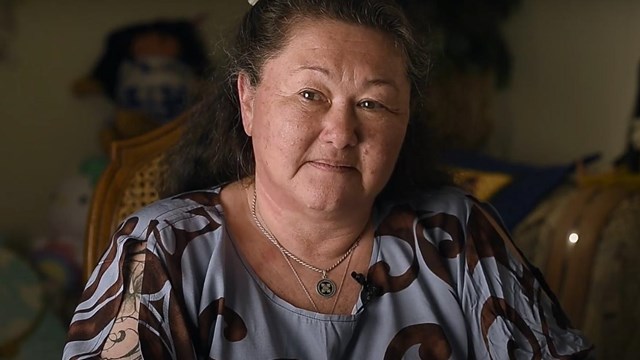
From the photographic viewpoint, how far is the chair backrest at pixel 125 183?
165 cm

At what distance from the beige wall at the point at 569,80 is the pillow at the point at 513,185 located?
688 mm

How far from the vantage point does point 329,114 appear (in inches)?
51.5

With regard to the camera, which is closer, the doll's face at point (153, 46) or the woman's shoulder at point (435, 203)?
the woman's shoulder at point (435, 203)

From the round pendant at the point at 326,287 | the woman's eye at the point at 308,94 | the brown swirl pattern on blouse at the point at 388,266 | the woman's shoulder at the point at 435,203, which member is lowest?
the round pendant at the point at 326,287

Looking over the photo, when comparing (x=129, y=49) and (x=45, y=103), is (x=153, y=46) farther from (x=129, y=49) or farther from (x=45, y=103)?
(x=45, y=103)

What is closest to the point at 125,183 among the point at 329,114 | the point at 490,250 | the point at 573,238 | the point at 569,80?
the point at 329,114

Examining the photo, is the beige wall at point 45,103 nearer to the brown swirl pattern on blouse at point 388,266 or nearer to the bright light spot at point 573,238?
the bright light spot at point 573,238

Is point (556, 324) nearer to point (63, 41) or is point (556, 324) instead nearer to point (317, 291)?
point (317, 291)

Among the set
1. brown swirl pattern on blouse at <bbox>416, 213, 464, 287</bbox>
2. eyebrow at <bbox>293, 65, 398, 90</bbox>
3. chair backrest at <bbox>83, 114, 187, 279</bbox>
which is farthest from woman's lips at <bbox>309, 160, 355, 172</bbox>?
chair backrest at <bbox>83, 114, 187, 279</bbox>

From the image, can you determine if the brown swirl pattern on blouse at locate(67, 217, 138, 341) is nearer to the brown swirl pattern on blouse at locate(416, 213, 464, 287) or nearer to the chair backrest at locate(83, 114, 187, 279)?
the chair backrest at locate(83, 114, 187, 279)

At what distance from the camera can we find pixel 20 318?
211 cm

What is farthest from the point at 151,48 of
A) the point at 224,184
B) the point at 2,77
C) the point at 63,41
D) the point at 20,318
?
the point at 224,184

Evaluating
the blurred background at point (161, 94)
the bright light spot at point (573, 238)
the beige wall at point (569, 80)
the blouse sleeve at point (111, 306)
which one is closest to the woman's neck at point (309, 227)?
the blouse sleeve at point (111, 306)

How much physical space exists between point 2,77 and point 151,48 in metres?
0.42
